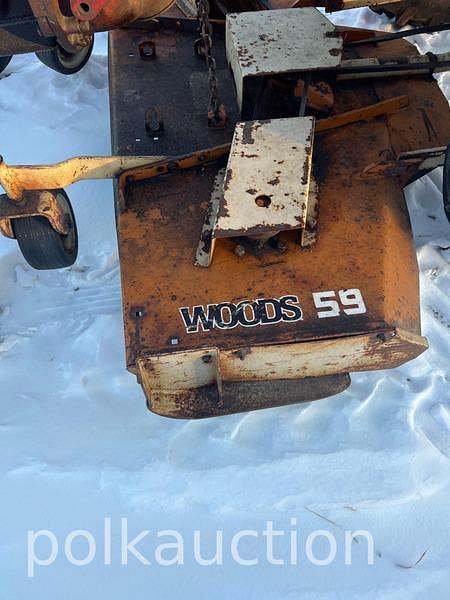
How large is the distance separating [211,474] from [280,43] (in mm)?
2027

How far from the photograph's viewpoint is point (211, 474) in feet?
8.36

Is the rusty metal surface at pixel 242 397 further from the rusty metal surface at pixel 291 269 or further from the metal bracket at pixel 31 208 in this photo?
the metal bracket at pixel 31 208

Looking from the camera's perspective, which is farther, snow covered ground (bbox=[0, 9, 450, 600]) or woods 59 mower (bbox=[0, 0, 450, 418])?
snow covered ground (bbox=[0, 9, 450, 600])

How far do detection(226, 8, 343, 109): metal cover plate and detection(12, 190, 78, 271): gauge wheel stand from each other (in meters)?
1.01

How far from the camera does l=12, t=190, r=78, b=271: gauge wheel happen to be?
2336mm

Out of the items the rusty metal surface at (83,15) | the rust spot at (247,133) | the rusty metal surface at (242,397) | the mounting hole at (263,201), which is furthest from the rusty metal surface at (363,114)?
the rusty metal surface at (242,397)

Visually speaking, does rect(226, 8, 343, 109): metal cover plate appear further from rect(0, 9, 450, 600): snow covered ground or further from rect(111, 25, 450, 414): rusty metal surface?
rect(0, 9, 450, 600): snow covered ground

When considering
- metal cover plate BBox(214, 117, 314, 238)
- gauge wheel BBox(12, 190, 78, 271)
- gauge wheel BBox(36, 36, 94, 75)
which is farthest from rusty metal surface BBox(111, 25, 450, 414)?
gauge wheel BBox(36, 36, 94, 75)

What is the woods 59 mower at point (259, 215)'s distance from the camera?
2.15 metres

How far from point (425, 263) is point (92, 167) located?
1888mm

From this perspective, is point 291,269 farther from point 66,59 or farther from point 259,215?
point 66,59

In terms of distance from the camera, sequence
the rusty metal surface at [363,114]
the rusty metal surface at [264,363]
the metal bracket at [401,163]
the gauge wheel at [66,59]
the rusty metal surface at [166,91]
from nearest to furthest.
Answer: the rusty metal surface at [264,363] → the metal bracket at [401,163] → the rusty metal surface at [363,114] → the rusty metal surface at [166,91] → the gauge wheel at [66,59]

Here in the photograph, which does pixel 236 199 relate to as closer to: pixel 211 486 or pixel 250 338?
pixel 250 338

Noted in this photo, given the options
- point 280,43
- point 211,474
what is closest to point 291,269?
point 211,474
